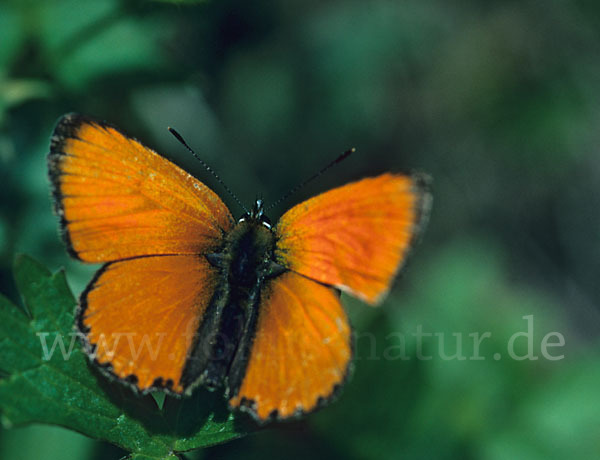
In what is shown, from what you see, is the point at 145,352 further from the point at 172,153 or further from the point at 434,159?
the point at 434,159

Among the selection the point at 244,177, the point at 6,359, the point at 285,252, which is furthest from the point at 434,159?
the point at 6,359

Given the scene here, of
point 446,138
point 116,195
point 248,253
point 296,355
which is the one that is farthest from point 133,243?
point 446,138

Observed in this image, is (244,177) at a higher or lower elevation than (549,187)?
lower

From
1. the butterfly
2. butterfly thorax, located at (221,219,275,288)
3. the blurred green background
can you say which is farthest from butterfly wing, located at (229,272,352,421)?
the blurred green background

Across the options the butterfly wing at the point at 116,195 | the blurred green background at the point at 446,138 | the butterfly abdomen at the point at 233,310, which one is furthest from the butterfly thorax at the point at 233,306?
the blurred green background at the point at 446,138

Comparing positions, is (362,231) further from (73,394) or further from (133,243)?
(73,394)

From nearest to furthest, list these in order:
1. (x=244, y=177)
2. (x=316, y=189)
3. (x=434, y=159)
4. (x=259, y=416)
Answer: (x=259, y=416) < (x=244, y=177) < (x=316, y=189) < (x=434, y=159)

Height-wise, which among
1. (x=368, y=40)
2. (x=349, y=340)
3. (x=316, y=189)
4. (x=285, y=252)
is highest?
(x=368, y=40)
